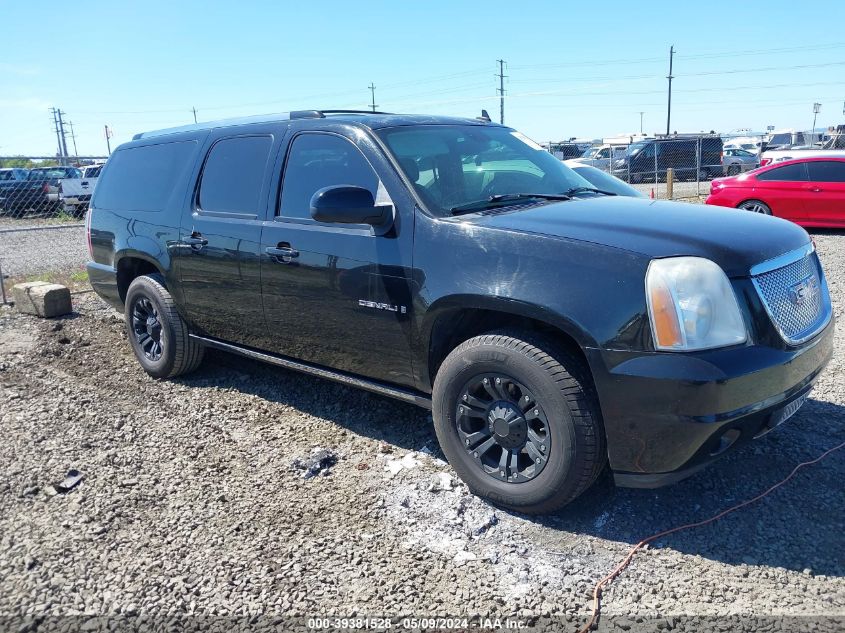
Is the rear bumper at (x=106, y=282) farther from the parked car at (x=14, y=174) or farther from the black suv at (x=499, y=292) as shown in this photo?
the parked car at (x=14, y=174)

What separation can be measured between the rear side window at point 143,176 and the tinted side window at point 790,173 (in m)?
11.4

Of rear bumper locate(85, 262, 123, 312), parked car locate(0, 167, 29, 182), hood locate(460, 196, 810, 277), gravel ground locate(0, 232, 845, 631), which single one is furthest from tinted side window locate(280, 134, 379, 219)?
parked car locate(0, 167, 29, 182)

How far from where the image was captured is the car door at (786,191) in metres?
12.6

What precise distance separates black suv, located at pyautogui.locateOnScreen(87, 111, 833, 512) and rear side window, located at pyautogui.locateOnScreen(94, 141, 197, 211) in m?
0.10

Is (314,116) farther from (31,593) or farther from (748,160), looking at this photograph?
(748,160)

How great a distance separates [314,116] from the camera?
14.4 ft

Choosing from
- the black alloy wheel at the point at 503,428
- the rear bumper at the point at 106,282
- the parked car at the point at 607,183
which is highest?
the parked car at the point at 607,183

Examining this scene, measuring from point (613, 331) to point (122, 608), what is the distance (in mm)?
2307

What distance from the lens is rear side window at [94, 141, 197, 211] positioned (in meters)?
5.16

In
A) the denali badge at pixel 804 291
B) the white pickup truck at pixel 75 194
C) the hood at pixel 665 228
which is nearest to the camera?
the hood at pixel 665 228

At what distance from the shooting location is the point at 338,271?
3891 millimetres

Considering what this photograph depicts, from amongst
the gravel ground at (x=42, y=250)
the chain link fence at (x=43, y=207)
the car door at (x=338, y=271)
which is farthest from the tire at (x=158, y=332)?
the chain link fence at (x=43, y=207)

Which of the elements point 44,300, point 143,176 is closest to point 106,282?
point 143,176

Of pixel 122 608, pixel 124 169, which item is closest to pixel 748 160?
pixel 124 169
